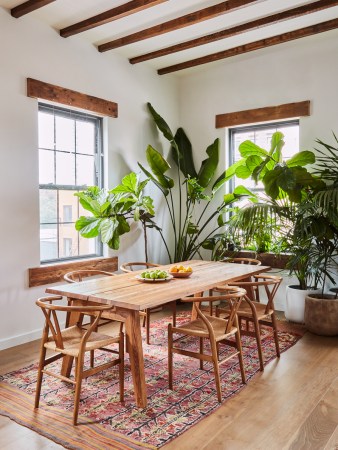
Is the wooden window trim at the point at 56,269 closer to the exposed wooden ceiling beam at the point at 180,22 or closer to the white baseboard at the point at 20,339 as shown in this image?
the white baseboard at the point at 20,339

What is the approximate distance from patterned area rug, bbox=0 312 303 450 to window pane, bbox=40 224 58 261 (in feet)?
4.27

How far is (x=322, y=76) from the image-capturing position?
4.85m

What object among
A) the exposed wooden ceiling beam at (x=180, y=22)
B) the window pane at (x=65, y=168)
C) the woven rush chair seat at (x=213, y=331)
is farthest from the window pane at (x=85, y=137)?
the woven rush chair seat at (x=213, y=331)

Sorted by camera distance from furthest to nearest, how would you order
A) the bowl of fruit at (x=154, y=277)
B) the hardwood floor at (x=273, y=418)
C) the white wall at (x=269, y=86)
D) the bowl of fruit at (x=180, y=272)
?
the white wall at (x=269, y=86), the bowl of fruit at (x=180, y=272), the bowl of fruit at (x=154, y=277), the hardwood floor at (x=273, y=418)

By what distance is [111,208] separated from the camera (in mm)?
4539

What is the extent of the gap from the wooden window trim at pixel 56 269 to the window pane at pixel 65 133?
1255mm

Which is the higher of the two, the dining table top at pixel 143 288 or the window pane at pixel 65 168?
the window pane at pixel 65 168

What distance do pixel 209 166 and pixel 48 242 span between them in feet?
7.47

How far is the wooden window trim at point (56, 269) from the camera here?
4.11 metres

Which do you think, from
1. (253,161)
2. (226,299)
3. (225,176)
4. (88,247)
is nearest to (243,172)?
(253,161)

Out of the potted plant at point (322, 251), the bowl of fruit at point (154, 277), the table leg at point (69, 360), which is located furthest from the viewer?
the potted plant at point (322, 251)

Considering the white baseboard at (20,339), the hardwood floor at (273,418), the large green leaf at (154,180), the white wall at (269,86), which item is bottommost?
the hardwood floor at (273,418)

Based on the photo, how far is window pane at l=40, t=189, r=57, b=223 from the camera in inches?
172

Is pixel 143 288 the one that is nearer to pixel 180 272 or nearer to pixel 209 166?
pixel 180 272
